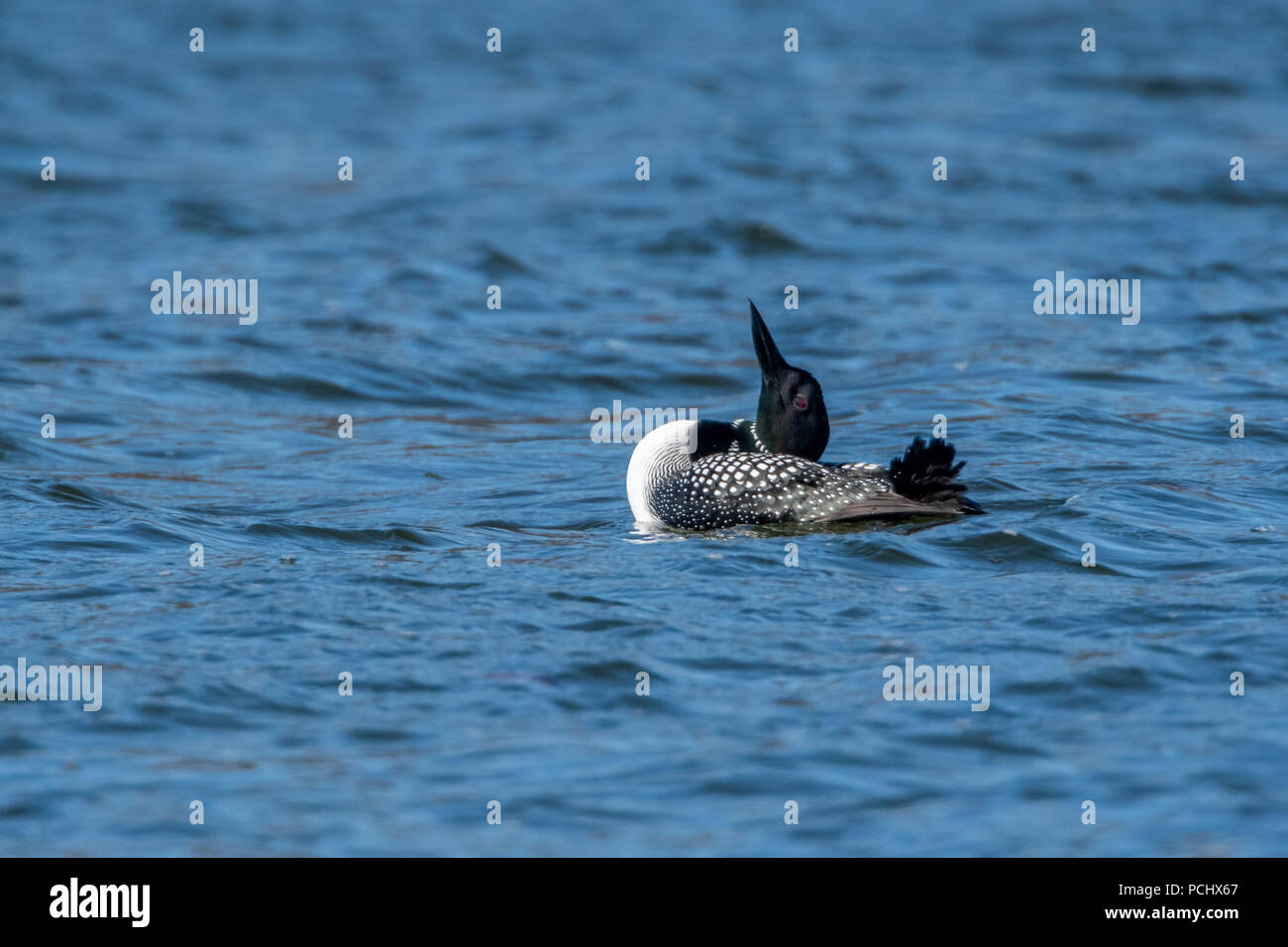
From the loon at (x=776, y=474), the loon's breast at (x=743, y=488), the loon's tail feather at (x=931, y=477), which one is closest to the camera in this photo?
the loon's tail feather at (x=931, y=477)

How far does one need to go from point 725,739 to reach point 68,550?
3236mm

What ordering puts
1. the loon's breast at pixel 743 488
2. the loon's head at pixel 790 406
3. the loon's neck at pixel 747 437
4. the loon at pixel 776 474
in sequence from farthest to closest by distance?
the loon's neck at pixel 747 437 < the loon's head at pixel 790 406 < the loon's breast at pixel 743 488 < the loon at pixel 776 474

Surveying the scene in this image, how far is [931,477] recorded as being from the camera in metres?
6.58

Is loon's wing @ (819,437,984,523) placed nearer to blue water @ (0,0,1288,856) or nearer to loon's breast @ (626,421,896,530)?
loon's breast @ (626,421,896,530)

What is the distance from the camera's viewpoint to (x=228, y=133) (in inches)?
690

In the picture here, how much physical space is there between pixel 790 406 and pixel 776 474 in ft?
1.34

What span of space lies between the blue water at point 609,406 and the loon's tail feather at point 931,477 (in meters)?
0.18

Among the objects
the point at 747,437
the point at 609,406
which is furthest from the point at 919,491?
the point at 609,406

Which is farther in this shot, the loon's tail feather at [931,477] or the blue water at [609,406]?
the loon's tail feather at [931,477]

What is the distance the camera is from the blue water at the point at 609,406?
453 centimetres

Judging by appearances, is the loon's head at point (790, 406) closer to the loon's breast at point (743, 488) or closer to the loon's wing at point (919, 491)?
the loon's breast at point (743, 488)

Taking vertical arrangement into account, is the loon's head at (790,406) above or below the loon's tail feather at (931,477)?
above

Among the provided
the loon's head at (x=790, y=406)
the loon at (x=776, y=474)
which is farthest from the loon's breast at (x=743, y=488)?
the loon's head at (x=790, y=406)

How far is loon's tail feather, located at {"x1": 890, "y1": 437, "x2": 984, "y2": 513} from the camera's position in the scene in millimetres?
6496
